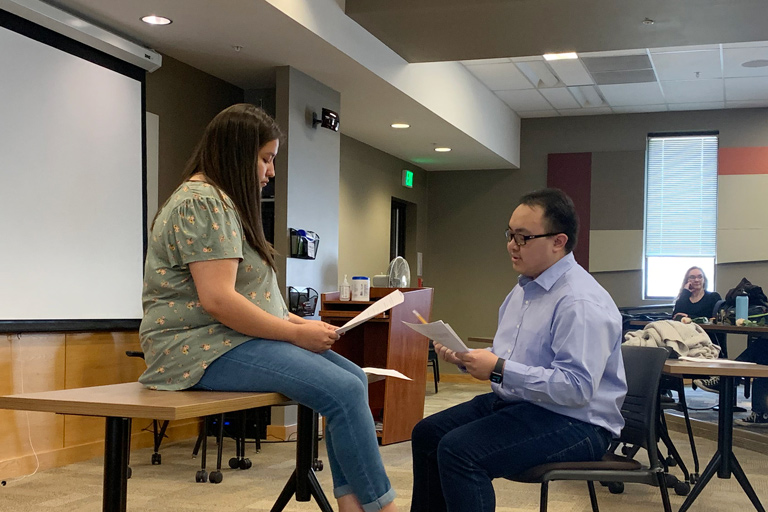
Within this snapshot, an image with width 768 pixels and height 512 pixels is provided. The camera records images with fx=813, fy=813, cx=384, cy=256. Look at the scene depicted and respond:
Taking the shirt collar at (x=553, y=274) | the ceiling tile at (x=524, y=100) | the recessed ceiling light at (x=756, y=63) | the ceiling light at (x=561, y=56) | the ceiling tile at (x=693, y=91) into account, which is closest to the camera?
the shirt collar at (x=553, y=274)

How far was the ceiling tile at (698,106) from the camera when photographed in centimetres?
890

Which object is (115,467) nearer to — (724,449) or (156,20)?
(724,449)

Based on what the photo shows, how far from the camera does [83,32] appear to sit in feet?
14.4

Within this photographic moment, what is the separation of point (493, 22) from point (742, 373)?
294cm

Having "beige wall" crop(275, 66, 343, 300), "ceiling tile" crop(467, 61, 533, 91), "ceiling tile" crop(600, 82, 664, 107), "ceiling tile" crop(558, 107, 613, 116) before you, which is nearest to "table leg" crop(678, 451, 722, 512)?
"beige wall" crop(275, 66, 343, 300)

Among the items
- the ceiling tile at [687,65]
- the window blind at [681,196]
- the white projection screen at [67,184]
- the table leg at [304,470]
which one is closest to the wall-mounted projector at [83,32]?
the white projection screen at [67,184]

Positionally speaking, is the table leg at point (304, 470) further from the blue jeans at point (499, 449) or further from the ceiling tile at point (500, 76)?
the ceiling tile at point (500, 76)

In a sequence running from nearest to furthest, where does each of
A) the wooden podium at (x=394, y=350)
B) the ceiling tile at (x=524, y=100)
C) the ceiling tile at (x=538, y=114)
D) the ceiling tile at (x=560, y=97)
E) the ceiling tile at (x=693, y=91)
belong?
the wooden podium at (x=394, y=350) → the ceiling tile at (x=693, y=91) → the ceiling tile at (x=560, y=97) → the ceiling tile at (x=524, y=100) → the ceiling tile at (x=538, y=114)

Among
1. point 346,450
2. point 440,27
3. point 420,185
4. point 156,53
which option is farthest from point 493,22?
point 420,185

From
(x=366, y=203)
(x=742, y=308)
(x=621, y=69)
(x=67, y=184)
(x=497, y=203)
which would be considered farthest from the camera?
(x=497, y=203)

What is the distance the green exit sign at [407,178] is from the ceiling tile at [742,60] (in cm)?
360

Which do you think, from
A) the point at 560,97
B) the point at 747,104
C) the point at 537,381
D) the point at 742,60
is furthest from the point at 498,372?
the point at 747,104

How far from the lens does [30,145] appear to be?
4.27 metres

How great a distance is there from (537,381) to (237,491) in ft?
7.45
